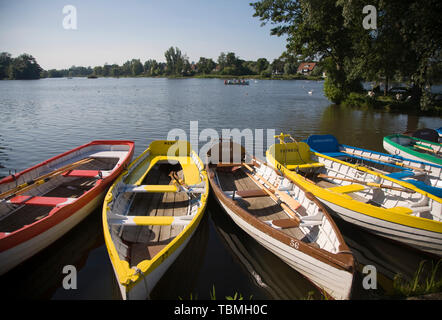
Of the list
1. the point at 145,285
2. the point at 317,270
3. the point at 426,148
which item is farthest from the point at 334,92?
the point at 145,285

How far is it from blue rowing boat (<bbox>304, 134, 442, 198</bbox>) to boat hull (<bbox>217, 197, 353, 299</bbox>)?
5344mm

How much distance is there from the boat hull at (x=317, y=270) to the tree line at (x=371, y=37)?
19923 millimetres

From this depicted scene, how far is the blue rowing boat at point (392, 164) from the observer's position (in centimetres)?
900

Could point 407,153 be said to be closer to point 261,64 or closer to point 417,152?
point 417,152

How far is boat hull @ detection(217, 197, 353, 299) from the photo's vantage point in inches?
183

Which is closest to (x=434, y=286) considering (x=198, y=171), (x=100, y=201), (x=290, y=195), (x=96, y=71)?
(x=290, y=195)

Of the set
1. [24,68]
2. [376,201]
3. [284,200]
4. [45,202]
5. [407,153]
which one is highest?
[24,68]

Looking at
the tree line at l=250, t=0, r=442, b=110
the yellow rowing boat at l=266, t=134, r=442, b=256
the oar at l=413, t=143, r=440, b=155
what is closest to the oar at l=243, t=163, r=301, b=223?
the yellow rowing boat at l=266, t=134, r=442, b=256

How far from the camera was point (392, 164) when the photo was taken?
34.2 ft

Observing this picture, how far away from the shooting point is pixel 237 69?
146625mm

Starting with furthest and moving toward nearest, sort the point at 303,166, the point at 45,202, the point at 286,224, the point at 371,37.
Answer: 1. the point at 371,37
2. the point at 303,166
3. the point at 45,202
4. the point at 286,224

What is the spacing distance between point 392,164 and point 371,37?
20.5m

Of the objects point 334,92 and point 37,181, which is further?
point 334,92

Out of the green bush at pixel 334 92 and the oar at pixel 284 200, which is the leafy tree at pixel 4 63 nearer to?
the green bush at pixel 334 92
